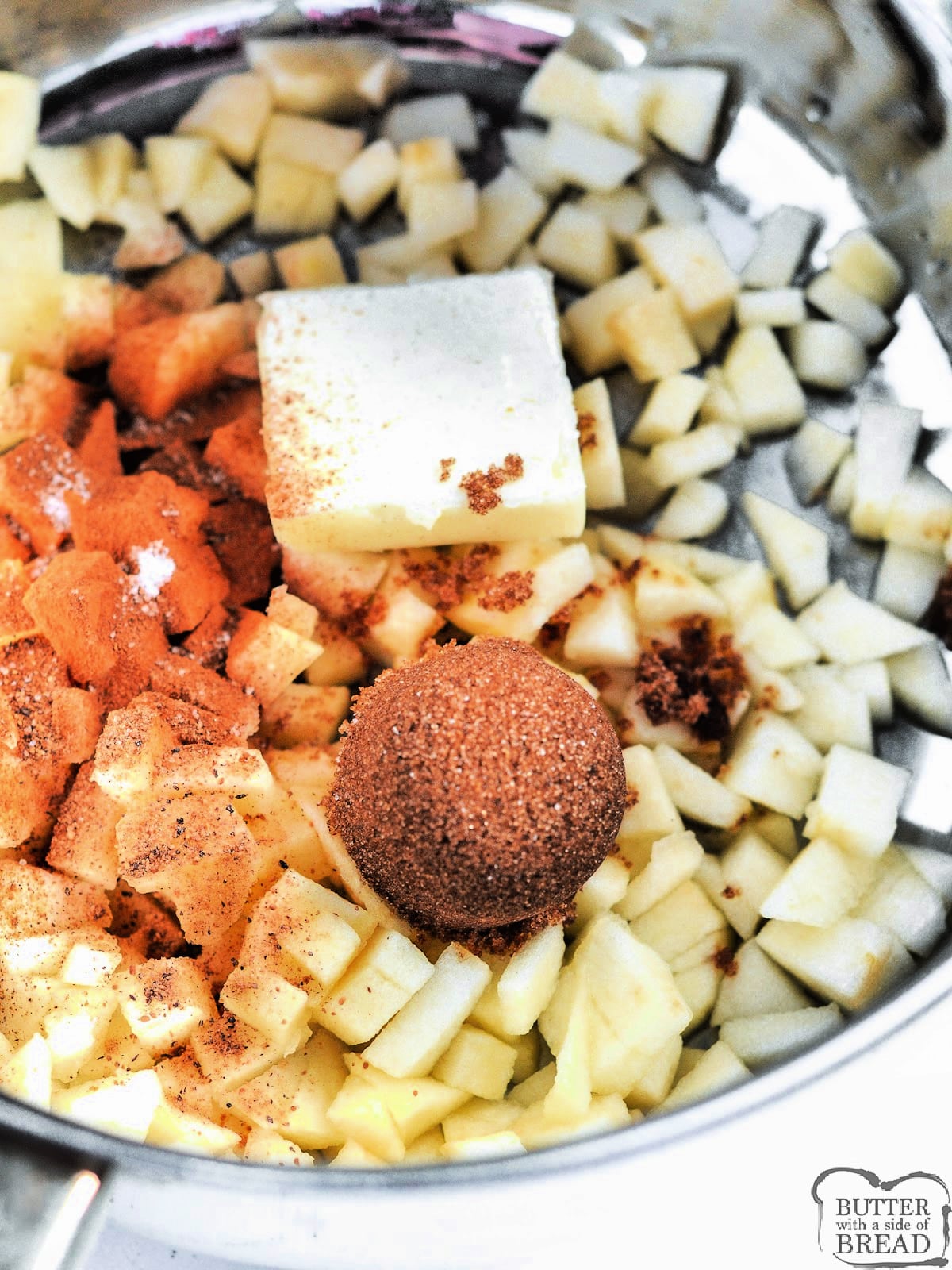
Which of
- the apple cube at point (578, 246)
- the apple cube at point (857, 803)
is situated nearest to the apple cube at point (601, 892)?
the apple cube at point (857, 803)

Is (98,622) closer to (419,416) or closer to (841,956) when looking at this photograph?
(419,416)

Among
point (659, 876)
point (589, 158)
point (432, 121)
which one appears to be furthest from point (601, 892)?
point (432, 121)

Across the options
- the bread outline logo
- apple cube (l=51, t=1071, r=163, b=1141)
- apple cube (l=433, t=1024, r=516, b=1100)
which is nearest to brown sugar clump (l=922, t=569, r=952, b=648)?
the bread outline logo

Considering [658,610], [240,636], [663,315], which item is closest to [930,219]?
[663,315]

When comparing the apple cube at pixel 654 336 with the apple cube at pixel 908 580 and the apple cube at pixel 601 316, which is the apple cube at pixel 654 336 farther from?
the apple cube at pixel 908 580

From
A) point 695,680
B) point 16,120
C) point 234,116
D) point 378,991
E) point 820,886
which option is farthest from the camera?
point 234,116
